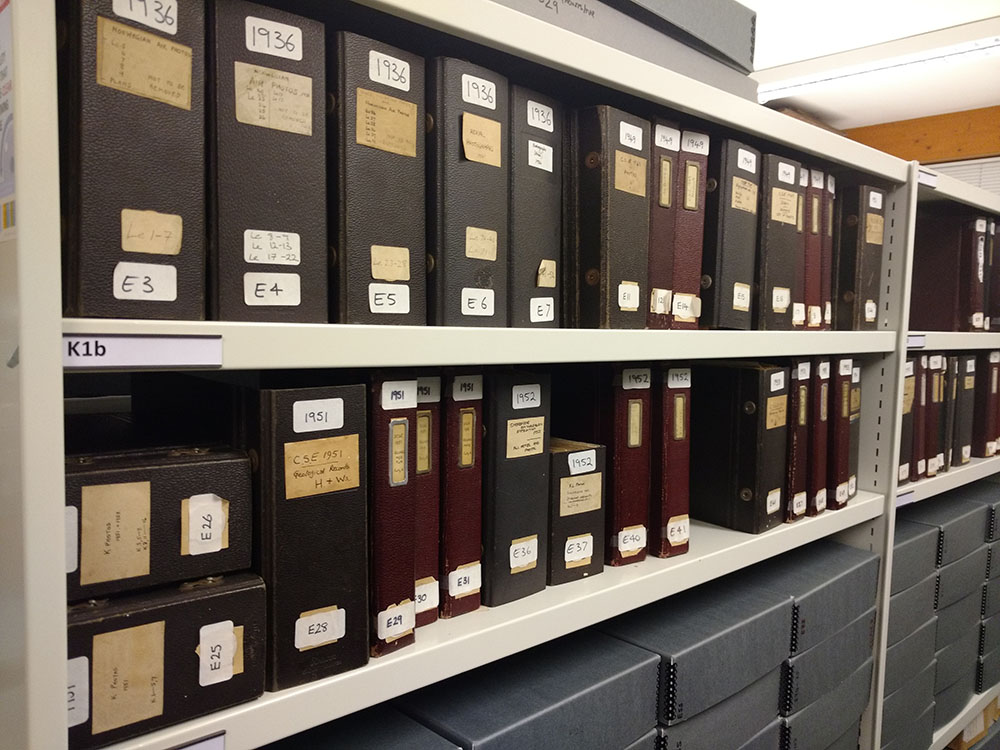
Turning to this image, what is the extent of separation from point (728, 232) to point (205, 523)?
92 centimetres

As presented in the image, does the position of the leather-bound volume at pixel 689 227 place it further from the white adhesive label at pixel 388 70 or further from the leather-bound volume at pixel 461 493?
the white adhesive label at pixel 388 70

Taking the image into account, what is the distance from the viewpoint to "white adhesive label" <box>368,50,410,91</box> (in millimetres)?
734

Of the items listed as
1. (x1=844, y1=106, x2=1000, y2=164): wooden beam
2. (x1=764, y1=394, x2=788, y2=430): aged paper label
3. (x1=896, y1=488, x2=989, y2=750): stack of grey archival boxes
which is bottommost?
(x1=896, y1=488, x2=989, y2=750): stack of grey archival boxes

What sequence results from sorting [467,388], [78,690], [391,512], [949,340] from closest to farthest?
[78,690] → [391,512] → [467,388] → [949,340]

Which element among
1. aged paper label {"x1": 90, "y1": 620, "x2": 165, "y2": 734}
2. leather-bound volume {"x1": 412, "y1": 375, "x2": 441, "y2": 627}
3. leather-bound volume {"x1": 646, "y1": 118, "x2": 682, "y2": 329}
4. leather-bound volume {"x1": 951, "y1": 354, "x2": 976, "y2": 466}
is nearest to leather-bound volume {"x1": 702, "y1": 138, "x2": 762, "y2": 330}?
leather-bound volume {"x1": 646, "y1": 118, "x2": 682, "y2": 329}

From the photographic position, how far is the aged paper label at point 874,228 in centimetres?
151

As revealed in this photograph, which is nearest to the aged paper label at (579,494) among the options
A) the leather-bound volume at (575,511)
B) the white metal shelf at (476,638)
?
the leather-bound volume at (575,511)

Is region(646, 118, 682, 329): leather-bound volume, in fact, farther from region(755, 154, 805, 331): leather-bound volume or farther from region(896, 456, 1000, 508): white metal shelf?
region(896, 456, 1000, 508): white metal shelf

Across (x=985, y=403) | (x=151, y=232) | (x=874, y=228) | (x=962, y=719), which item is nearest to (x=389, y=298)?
(x=151, y=232)

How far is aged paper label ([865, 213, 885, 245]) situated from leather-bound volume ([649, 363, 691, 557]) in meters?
0.65

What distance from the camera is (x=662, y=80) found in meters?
1.00

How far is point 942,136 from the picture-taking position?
4.71 meters

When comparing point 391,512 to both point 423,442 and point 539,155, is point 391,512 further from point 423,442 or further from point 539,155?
point 539,155

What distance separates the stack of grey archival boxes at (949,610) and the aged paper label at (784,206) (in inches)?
37.4
